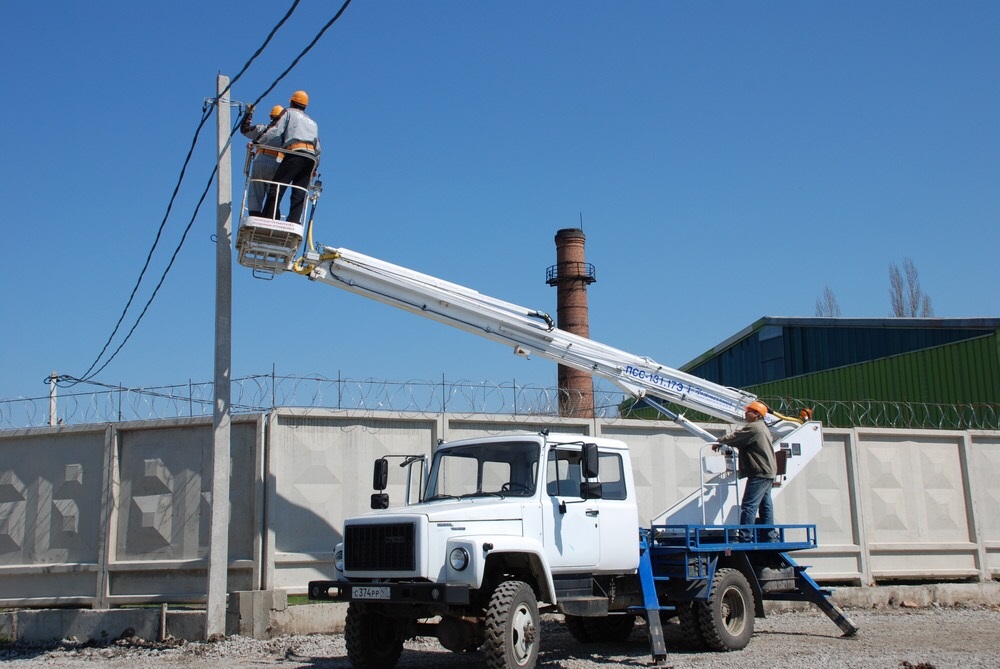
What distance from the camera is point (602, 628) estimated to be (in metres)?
11.4

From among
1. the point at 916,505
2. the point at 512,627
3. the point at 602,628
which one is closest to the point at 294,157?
the point at 512,627

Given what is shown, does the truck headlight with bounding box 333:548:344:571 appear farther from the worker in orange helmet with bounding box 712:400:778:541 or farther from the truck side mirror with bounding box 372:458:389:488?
the worker in orange helmet with bounding box 712:400:778:541

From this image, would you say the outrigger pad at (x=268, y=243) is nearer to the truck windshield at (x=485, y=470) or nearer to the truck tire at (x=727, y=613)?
the truck windshield at (x=485, y=470)

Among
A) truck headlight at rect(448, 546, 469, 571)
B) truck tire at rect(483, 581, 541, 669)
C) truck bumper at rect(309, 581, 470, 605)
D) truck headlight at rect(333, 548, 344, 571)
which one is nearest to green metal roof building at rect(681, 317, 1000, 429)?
truck tire at rect(483, 581, 541, 669)

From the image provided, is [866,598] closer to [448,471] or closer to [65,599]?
[448,471]

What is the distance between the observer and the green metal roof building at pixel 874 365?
873 inches

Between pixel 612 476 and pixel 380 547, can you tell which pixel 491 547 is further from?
pixel 612 476

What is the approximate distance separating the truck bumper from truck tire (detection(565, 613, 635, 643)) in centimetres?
363

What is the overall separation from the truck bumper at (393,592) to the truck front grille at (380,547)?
0.18 meters

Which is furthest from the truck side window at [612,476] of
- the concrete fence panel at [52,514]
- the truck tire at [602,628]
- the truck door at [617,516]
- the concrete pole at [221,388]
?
the concrete fence panel at [52,514]

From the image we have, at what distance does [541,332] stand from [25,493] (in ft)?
23.9

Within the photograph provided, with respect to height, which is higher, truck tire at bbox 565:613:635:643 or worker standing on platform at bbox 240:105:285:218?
worker standing on platform at bbox 240:105:285:218

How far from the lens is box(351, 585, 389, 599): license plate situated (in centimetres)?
831

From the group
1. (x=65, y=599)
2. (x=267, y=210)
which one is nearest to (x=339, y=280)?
(x=267, y=210)
